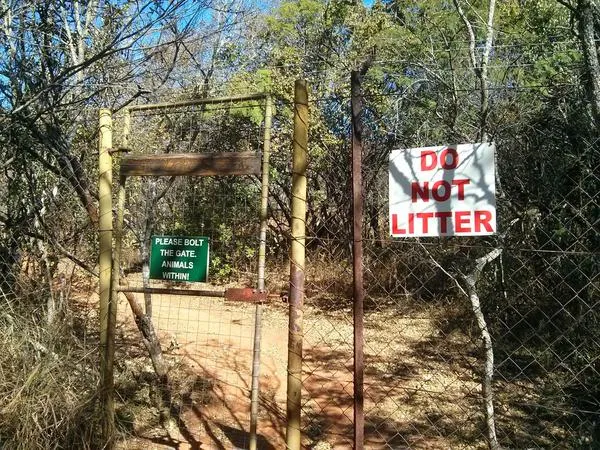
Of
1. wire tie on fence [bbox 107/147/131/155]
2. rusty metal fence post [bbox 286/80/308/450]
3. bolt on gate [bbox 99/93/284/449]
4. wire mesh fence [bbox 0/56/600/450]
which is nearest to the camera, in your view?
rusty metal fence post [bbox 286/80/308/450]

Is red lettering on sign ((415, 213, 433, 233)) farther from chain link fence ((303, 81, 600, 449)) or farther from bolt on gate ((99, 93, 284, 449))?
bolt on gate ((99, 93, 284, 449))

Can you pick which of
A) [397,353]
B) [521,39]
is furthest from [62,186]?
[521,39]

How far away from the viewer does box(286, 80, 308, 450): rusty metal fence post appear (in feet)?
9.53

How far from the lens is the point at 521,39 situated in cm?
698

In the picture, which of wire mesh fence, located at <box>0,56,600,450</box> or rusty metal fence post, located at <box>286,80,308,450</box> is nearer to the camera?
rusty metal fence post, located at <box>286,80,308,450</box>

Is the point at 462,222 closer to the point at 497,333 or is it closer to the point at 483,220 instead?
the point at 483,220

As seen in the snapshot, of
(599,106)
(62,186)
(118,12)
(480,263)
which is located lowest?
(480,263)

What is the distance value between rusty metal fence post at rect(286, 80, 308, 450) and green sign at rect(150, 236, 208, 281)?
62 cm

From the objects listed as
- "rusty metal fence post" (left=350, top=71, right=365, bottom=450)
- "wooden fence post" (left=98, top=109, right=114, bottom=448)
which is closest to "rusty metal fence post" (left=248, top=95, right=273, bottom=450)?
"rusty metal fence post" (left=350, top=71, right=365, bottom=450)

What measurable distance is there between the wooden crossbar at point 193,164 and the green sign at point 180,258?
403 millimetres

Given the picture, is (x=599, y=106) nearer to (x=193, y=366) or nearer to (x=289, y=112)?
(x=193, y=366)

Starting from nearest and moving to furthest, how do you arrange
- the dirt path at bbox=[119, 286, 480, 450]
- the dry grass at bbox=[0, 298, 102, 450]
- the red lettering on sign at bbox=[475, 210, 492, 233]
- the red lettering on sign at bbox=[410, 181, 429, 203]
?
the red lettering on sign at bbox=[475, 210, 492, 233], the red lettering on sign at bbox=[410, 181, 429, 203], the dry grass at bbox=[0, 298, 102, 450], the dirt path at bbox=[119, 286, 480, 450]

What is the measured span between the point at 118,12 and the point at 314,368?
4299mm

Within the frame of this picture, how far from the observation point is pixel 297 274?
9.57 feet
